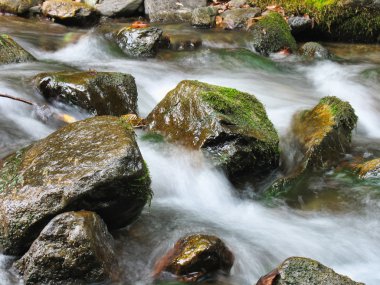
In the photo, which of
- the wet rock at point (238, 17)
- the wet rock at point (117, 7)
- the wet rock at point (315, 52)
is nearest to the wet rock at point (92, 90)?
the wet rock at point (315, 52)

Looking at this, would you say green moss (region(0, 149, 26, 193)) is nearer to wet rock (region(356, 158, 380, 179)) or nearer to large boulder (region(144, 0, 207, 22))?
wet rock (region(356, 158, 380, 179))

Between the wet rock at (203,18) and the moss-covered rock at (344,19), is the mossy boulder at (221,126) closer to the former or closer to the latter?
the wet rock at (203,18)

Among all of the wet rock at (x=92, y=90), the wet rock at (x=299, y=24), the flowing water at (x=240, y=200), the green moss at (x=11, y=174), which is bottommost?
the flowing water at (x=240, y=200)

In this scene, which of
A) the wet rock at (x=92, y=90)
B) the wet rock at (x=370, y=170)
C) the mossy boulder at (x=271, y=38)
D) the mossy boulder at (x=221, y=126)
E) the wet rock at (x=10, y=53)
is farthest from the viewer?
the mossy boulder at (x=271, y=38)

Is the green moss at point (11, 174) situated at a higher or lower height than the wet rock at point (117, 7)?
lower

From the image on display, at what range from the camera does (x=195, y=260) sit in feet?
10.2

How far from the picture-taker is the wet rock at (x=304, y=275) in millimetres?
2680

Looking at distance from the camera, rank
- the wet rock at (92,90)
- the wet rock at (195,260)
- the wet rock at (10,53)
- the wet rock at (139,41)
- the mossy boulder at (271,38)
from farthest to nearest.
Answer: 1. the mossy boulder at (271,38)
2. the wet rock at (139,41)
3. the wet rock at (10,53)
4. the wet rock at (92,90)
5. the wet rock at (195,260)

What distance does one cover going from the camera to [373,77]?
8.28 meters

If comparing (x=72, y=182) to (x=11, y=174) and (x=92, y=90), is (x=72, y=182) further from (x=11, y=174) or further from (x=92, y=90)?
(x=92, y=90)

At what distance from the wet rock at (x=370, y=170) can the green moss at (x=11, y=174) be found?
3.24m

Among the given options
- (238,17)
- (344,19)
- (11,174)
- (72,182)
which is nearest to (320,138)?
(72,182)

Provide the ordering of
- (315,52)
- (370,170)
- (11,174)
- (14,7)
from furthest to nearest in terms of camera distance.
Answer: (14,7) < (315,52) < (370,170) < (11,174)

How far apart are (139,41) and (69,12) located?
2.99 m
